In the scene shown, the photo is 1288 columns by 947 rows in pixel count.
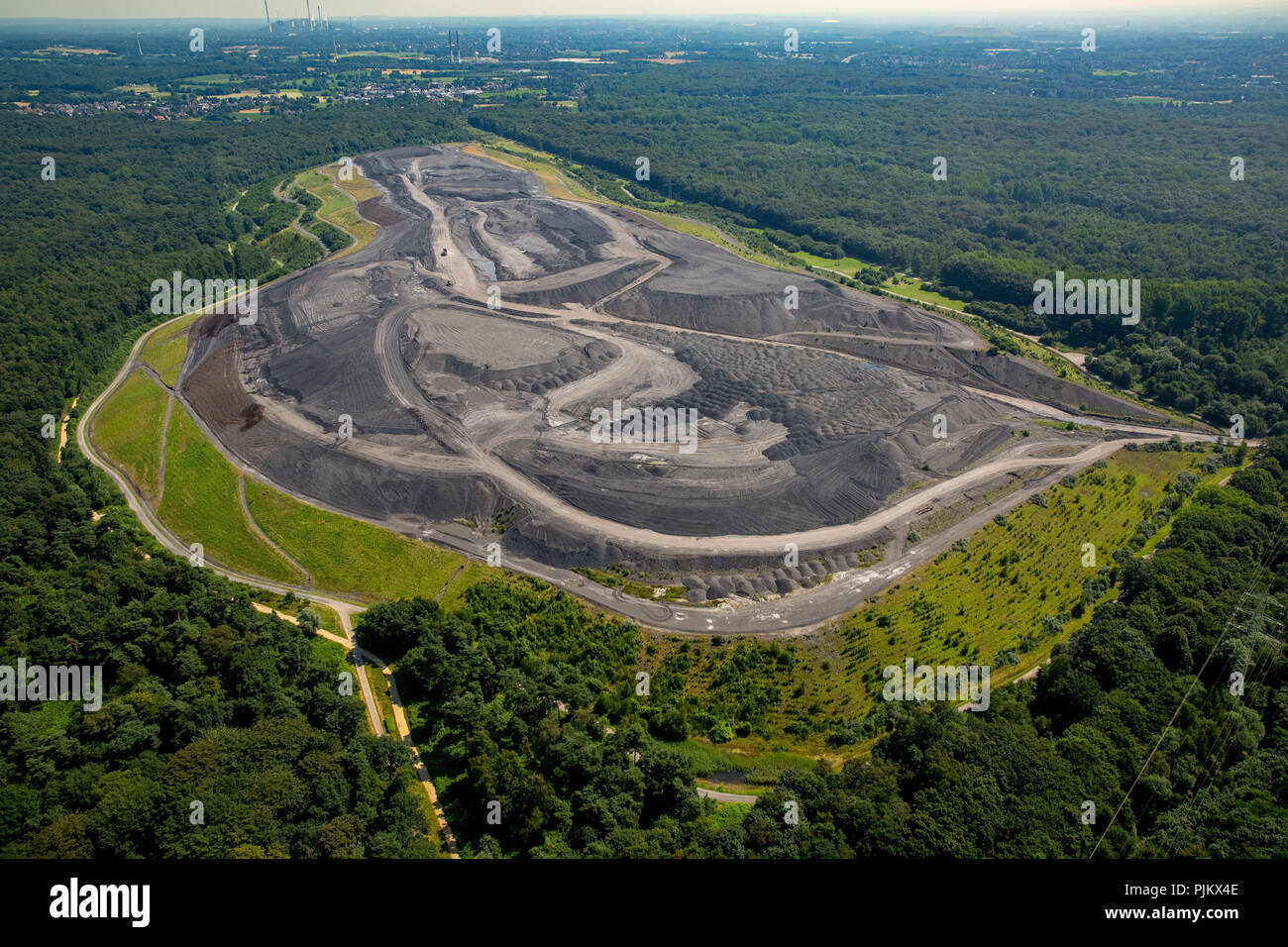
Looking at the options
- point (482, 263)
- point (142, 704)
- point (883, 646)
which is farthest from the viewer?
Result: point (482, 263)

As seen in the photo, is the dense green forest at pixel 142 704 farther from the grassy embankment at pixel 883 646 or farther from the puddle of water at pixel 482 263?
the puddle of water at pixel 482 263

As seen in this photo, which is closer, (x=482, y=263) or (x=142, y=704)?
(x=142, y=704)

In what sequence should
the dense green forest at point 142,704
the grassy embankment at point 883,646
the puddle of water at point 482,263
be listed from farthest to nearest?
the puddle of water at point 482,263, the grassy embankment at point 883,646, the dense green forest at point 142,704

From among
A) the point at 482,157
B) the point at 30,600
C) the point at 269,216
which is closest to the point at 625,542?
the point at 30,600

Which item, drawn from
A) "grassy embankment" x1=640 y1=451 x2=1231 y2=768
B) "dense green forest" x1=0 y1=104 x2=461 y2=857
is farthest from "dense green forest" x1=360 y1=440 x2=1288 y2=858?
"dense green forest" x1=0 y1=104 x2=461 y2=857

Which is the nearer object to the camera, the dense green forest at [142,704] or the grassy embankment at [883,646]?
the dense green forest at [142,704]

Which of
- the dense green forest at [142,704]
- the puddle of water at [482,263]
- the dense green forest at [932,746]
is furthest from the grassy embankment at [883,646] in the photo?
the puddle of water at [482,263]

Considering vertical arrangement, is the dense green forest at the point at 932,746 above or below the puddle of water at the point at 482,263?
below

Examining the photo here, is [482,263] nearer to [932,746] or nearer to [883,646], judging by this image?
[883,646]

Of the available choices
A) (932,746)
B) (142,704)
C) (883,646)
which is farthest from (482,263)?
Answer: (932,746)

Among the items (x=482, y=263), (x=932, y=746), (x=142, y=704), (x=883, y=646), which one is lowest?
(x=932, y=746)
